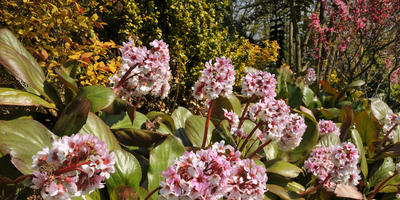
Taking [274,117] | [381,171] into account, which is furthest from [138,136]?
[381,171]

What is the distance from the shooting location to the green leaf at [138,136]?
1.49m

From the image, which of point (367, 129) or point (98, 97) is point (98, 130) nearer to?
point (98, 97)

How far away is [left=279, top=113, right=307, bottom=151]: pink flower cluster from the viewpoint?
1.57 meters

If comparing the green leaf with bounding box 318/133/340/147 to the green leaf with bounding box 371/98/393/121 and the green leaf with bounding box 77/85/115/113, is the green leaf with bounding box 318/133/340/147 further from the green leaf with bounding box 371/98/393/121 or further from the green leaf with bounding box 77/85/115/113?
the green leaf with bounding box 77/85/115/113

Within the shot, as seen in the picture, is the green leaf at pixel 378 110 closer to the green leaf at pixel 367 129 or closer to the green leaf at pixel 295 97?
the green leaf at pixel 367 129

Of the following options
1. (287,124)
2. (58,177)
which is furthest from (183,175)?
(287,124)

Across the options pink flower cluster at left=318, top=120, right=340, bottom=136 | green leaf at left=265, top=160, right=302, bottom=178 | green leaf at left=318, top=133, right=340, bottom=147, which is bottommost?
green leaf at left=265, top=160, right=302, bottom=178

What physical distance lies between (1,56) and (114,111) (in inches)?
21.7

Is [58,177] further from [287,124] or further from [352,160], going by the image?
[352,160]

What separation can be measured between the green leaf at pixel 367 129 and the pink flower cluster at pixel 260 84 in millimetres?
1618

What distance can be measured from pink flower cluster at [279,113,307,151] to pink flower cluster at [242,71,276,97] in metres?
0.18

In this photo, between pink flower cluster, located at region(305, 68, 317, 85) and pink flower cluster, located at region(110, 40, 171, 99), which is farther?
pink flower cluster, located at region(305, 68, 317, 85)

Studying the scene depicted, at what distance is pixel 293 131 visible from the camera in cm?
158

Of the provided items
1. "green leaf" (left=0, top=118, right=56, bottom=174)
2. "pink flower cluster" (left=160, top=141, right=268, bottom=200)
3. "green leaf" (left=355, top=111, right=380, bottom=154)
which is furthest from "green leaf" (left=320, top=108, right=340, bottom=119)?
"green leaf" (left=0, top=118, right=56, bottom=174)
